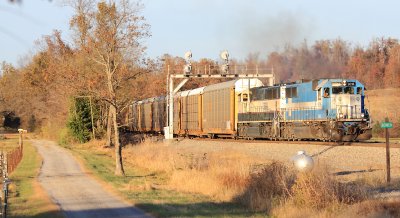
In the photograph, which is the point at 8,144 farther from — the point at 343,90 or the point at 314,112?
the point at 343,90

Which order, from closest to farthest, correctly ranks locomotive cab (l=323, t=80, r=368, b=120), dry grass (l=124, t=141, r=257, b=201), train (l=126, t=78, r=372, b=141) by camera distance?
dry grass (l=124, t=141, r=257, b=201)
train (l=126, t=78, r=372, b=141)
locomotive cab (l=323, t=80, r=368, b=120)

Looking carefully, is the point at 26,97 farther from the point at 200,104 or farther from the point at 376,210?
the point at 376,210

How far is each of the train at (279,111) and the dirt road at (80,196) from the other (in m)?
6.79

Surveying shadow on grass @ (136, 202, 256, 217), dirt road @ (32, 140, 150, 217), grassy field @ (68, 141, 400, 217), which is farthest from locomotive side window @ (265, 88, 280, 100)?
shadow on grass @ (136, 202, 256, 217)

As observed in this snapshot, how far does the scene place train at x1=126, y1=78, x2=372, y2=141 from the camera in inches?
1131

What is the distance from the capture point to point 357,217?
11.2 m

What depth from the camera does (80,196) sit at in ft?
53.7

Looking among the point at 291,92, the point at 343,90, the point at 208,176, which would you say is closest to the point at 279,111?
→ the point at 291,92

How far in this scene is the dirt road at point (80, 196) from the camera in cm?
1321

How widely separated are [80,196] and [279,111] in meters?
18.4

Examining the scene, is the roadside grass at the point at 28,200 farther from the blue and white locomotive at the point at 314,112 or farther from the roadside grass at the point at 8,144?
the roadside grass at the point at 8,144

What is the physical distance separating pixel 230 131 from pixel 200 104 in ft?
19.2

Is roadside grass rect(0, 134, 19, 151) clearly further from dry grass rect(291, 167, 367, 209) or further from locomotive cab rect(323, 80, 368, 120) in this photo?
dry grass rect(291, 167, 367, 209)

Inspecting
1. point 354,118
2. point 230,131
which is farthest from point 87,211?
point 230,131
